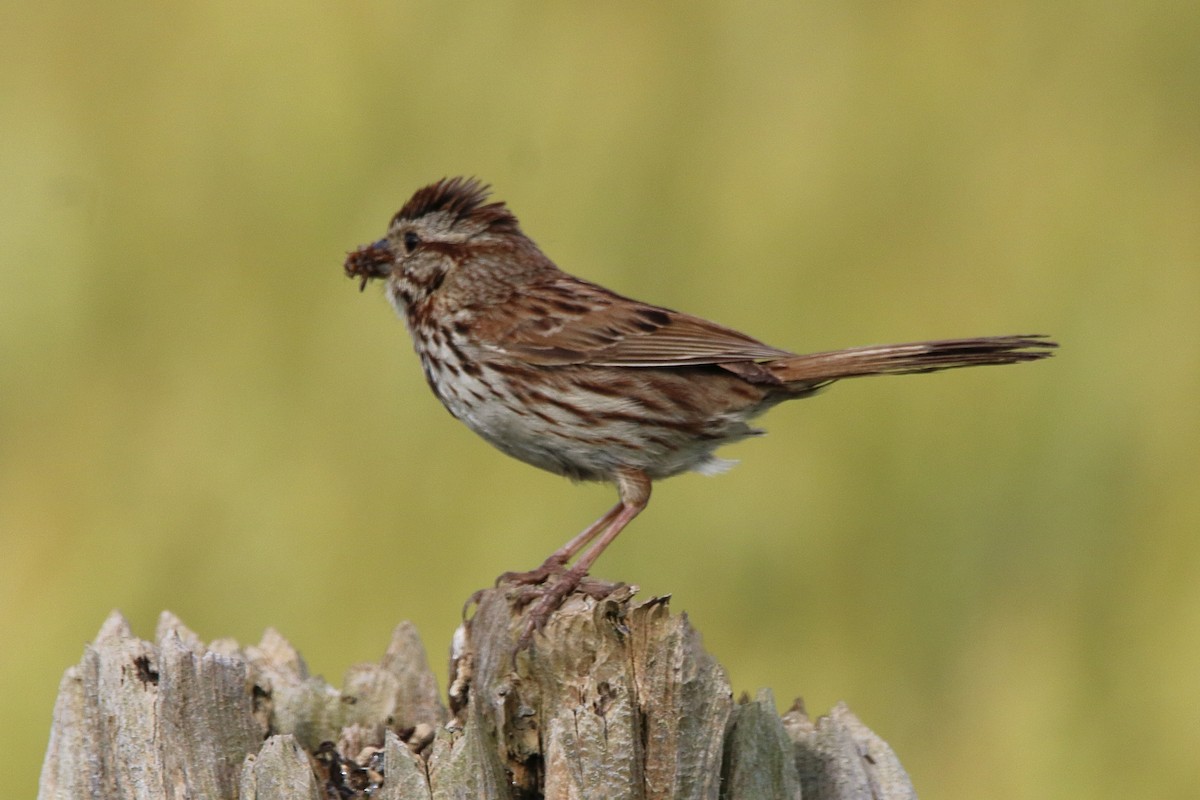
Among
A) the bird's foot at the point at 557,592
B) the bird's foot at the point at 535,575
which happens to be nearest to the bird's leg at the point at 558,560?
the bird's foot at the point at 535,575

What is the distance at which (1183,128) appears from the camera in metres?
5.14

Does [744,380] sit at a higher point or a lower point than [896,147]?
lower

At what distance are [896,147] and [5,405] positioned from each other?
10.2ft

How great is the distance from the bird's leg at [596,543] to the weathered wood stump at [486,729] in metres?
0.08

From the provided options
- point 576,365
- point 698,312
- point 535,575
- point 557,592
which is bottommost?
point 557,592

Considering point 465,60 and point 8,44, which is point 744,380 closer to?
point 465,60

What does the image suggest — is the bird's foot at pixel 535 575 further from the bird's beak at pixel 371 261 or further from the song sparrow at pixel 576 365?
the bird's beak at pixel 371 261

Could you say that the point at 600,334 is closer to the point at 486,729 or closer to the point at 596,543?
the point at 596,543

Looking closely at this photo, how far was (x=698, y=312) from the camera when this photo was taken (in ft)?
17.3

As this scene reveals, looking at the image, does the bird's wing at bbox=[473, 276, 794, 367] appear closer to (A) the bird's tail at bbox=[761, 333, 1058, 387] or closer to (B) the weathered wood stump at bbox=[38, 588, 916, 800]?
(A) the bird's tail at bbox=[761, 333, 1058, 387]

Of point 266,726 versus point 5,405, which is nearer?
point 266,726

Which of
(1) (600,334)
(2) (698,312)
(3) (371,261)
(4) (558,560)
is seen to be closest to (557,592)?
(4) (558,560)

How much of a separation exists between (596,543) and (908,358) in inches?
34.8

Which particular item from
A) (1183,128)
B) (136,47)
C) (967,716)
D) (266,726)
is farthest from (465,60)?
(266,726)
